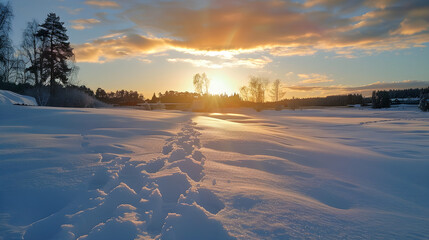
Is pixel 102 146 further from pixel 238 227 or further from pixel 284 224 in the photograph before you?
pixel 284 224

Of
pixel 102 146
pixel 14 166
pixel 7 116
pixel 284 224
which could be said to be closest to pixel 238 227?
pixel 284 224

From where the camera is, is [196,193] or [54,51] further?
[54,51]

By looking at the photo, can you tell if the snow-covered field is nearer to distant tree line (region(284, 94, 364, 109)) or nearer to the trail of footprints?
the trail of footprints

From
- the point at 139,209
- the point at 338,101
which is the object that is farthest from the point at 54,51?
the point at 338,101

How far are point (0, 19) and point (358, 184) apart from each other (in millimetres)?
20720

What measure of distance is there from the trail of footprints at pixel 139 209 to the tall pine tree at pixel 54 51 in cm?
2093

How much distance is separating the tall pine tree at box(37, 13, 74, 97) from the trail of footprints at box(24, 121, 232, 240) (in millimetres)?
20934

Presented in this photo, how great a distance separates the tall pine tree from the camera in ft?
59.8

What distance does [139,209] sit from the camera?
1590 mm

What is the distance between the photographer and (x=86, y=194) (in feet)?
5.61

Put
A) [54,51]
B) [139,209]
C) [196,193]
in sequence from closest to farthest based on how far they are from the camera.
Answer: [139,209], [196,193], [54,51]

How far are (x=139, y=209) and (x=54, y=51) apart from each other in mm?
23069

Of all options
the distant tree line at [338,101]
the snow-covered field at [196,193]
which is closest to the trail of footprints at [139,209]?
the snow-covered field at [196,193]

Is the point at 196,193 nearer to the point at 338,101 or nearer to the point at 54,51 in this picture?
the point at 54,51
